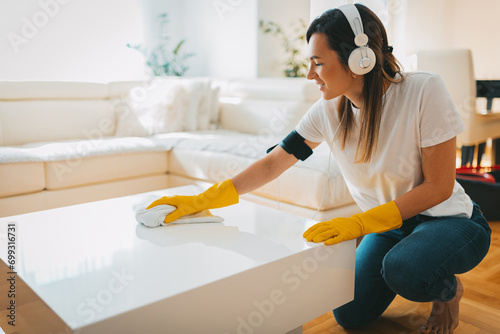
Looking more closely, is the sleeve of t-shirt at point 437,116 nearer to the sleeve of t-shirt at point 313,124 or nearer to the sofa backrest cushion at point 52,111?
the sleeve of t-shirt at point 313,124

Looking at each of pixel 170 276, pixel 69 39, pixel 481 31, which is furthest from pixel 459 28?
pixel 170 276

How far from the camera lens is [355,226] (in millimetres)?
1084

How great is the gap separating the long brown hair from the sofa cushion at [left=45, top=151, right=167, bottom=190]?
4.66 feet

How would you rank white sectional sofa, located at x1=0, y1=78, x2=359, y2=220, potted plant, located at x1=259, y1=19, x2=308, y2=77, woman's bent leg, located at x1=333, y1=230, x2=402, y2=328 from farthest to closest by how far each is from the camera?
potted plant, located at x1=259, y1=19, x2=308, y2=77 → white sectional sofa, located at x1=0, y1=78, x2=359, y2=220 → woman's bent leg, located at x1=333, y1=230, x2=402, y2=328

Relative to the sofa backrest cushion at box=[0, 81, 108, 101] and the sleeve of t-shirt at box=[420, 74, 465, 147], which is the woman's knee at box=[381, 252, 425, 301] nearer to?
the sleeve of t-shirt at box=[420, 74, 465, 147]

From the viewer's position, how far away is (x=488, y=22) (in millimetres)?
5086

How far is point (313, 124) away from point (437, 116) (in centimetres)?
34

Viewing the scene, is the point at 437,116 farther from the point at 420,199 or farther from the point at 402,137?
the point at 420,199

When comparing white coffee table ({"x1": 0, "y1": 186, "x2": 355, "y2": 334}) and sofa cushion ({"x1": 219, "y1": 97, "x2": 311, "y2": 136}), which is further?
sofa cushion ({"x1": 219, "y1": 97, "x2": 311, "y2": 136})

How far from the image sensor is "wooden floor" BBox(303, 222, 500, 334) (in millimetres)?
1323

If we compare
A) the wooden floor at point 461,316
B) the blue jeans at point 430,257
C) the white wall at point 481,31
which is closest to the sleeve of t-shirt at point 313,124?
the blue jeans at point 430,257

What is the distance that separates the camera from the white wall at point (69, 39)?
337 centimetres

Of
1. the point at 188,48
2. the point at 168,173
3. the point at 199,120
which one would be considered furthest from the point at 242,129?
the point at 188,48

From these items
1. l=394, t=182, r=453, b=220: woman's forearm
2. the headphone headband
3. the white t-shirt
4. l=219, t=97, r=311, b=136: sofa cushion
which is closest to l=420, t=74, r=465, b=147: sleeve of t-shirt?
the white t-shirt
